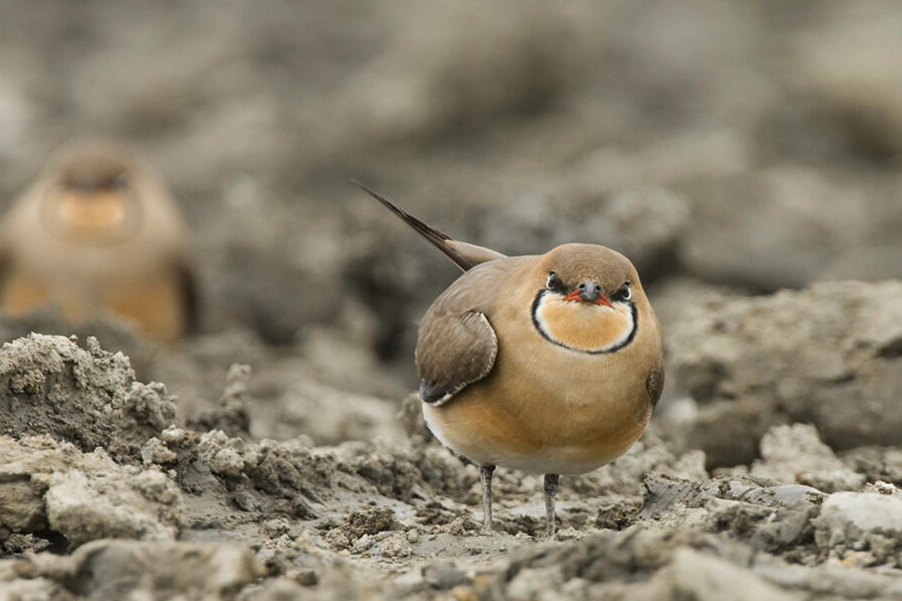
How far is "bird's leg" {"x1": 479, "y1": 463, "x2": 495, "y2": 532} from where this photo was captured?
5781 millimetres

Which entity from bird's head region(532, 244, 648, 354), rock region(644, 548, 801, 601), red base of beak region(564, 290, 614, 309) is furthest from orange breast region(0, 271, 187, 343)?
rock region(644, 548, 801, 601)

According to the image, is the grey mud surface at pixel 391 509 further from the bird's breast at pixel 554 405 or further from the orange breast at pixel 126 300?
the orange breast at pixel 126 300

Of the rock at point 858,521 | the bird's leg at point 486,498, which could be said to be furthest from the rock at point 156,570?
the rock at point 858,521

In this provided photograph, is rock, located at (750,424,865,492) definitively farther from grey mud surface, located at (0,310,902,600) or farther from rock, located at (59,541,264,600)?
rock, located at (59,541,264,600)

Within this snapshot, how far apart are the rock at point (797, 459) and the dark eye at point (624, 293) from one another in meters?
1.21

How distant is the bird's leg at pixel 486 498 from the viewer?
5.78 m

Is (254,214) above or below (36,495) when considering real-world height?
above

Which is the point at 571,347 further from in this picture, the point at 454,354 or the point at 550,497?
the point at 550,497

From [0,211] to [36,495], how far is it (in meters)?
9.03

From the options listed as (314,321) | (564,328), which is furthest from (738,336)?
(314,321)

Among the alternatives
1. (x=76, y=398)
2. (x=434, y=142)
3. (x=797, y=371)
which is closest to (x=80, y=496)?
(x=76, y=398)

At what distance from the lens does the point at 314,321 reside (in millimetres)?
10930

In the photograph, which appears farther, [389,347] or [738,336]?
[389,347]

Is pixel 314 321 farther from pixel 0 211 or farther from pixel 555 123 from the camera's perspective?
pixel 555 123
